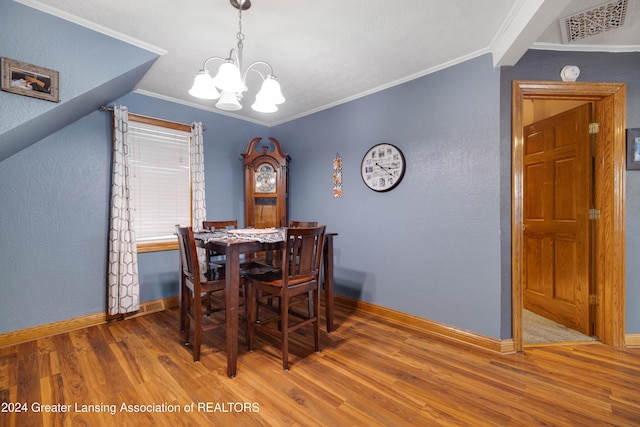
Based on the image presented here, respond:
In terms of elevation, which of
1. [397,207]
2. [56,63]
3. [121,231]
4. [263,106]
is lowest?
[121,231]

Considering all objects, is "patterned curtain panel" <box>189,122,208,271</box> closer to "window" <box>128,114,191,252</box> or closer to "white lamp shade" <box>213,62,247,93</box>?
"window" <box>128,114,191,252</box>

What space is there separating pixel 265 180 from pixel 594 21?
Result: 3.35 meters

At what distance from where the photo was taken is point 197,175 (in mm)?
3320

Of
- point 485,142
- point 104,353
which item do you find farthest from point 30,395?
point 485,142

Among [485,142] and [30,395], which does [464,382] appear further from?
[30,395]

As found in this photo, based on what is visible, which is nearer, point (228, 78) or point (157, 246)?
point (228, 78)

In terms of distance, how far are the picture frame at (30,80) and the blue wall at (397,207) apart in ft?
0.21

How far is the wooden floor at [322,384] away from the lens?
1497mm

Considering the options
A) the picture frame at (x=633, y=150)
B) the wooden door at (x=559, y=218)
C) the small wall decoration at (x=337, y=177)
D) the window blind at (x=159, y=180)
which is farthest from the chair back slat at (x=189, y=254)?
the picture frame at (x=633, y=150)

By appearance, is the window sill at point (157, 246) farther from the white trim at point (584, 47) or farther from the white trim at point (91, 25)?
the white trim at point (584, 47)

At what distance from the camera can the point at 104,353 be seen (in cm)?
214

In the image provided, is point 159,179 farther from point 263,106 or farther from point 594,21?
point 594,21

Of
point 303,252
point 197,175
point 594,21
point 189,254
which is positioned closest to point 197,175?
point 197,175

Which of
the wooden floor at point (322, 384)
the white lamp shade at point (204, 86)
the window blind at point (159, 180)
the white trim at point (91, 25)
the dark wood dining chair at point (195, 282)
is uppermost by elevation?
the white trim at point (91, 25)
